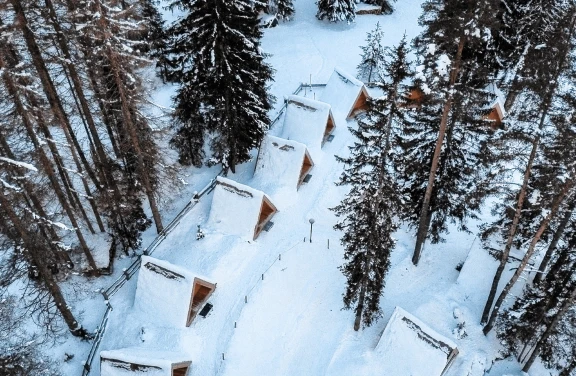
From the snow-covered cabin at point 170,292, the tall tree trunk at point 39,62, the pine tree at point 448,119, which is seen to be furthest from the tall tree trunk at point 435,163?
the tall tree trunk at point 39,62

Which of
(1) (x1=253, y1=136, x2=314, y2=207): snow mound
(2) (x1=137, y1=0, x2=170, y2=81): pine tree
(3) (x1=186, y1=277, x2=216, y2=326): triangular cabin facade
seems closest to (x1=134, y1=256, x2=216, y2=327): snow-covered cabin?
(3) (x1=186, y1=277, x2=216, y2=326): triangular cabin facade

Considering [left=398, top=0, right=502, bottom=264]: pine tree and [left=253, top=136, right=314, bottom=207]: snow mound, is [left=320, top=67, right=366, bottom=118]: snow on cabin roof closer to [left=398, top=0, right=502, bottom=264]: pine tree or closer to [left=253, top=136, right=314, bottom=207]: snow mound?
[left=253, top=136, right=314, bottom=207]: snow mound

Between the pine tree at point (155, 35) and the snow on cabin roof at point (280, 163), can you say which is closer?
the snow on cabin roof at point (280, 163)

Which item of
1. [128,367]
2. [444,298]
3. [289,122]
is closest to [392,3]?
[289,122]

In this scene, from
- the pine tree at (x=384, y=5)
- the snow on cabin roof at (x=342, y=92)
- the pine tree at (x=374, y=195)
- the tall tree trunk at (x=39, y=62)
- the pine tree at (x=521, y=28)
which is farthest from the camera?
the pine tree at (x=384, y=5)

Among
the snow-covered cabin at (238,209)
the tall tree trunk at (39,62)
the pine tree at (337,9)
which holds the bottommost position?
the snow-covered cabin at (238,209)

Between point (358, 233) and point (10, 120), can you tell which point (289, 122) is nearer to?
point (358, 233)

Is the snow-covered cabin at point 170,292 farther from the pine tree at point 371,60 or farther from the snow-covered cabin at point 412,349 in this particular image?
the pine tree at point 371,60

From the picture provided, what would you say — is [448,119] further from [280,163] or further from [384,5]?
[384,5]
